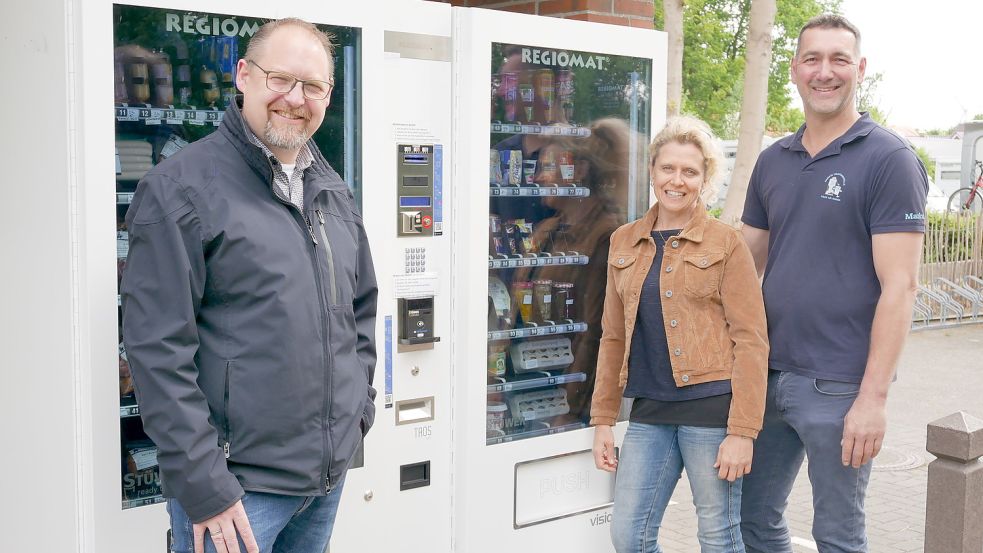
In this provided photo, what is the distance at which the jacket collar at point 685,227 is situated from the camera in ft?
11.2

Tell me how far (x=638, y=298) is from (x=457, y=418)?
→ 2.89ft

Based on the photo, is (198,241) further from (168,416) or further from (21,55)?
(21,55)

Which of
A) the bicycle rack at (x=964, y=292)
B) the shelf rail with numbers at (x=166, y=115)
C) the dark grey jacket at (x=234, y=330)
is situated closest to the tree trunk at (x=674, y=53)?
the shelf rail with numbers at (x=166, y=115)

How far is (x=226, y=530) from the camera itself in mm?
2400

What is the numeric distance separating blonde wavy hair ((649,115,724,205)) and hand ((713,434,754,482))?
0.85 metres

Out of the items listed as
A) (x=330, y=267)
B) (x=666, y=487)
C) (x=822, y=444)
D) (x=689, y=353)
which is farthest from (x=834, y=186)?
(x=330, y=267)

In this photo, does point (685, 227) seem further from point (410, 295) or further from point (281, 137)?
point (281, 137)

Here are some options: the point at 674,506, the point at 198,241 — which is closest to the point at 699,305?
the point at 198,241

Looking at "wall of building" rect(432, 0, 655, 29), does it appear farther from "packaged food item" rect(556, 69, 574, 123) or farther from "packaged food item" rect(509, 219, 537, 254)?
"packaged food item" rect(509, 219, 537, 254)

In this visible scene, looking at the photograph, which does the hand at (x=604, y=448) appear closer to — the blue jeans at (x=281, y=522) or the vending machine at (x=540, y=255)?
the vending machine at (x=540, y=255)

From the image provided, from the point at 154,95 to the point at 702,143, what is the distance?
1.83 m

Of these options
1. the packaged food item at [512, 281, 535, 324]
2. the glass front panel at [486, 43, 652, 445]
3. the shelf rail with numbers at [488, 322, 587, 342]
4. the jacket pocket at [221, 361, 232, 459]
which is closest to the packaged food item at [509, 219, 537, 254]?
the glass front panel at [486, 43, 652, 445]

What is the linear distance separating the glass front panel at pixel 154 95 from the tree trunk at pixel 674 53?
5190 millimetres

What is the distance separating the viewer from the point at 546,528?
4113mm
